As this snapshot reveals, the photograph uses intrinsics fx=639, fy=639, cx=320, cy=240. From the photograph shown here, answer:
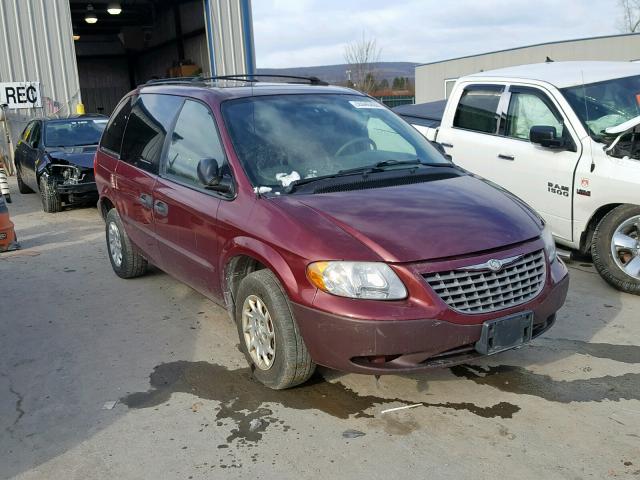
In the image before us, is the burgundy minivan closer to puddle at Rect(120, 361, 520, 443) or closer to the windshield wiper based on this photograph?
the windshield wiper

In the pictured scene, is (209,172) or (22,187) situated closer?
(209,172)

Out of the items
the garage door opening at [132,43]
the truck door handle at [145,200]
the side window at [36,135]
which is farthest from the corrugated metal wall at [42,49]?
the truck door handle at [145,200]

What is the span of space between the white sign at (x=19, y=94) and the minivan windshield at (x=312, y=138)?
1406cm

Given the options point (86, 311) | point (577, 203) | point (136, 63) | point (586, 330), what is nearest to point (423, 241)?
point (586, 330)

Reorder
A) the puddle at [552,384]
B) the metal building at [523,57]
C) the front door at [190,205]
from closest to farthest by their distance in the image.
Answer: the puddle at [552,384]
the front door at [190,205]
the metal building at [523,57]

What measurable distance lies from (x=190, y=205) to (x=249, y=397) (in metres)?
1.41

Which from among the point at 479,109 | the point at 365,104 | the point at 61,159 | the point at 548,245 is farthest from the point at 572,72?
the point at 61,159

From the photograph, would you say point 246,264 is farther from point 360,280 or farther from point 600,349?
point 600,349

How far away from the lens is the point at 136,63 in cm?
3394

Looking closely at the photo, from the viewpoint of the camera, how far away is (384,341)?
10.5 ft

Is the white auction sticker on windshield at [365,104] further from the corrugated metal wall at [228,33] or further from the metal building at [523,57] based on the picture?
the metal building at [523,57]

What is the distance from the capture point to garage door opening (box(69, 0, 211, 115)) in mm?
25188

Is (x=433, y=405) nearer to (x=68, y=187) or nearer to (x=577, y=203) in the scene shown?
(x=577, y=203)

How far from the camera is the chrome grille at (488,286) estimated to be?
3258 millimetres
